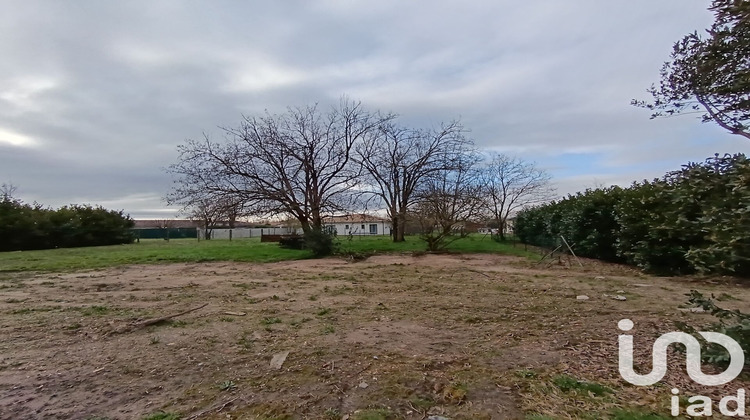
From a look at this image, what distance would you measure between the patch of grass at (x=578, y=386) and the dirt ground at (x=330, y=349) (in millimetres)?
69

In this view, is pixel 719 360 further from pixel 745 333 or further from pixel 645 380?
pixel 645 380

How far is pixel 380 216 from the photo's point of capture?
2475 cm

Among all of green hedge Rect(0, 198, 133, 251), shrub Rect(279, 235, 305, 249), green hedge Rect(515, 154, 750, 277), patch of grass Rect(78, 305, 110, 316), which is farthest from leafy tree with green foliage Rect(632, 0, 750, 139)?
green hedge Rect(0, 198, 133, 251)

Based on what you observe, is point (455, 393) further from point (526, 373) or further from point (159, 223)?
point (159, 223)

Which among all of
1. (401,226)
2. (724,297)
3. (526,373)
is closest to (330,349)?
(526,373)

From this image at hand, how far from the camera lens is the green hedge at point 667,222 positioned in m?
2.86

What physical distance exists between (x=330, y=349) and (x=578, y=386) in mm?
2250

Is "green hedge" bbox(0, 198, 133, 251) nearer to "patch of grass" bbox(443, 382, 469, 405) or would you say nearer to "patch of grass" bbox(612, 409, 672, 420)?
"patch of grass" bbox(443, 382, 469, 405)

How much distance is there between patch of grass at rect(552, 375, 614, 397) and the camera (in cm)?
282

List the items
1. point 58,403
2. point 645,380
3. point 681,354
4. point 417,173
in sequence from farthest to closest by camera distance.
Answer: point 417,173 < point 681,354 < point 645,380 < point 58,403

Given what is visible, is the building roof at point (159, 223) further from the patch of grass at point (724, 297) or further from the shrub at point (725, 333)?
the shrub at point (725, 333)

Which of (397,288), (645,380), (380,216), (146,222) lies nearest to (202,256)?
(397,288)

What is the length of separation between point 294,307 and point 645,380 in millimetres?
4589

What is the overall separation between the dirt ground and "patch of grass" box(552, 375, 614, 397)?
0.07 m
